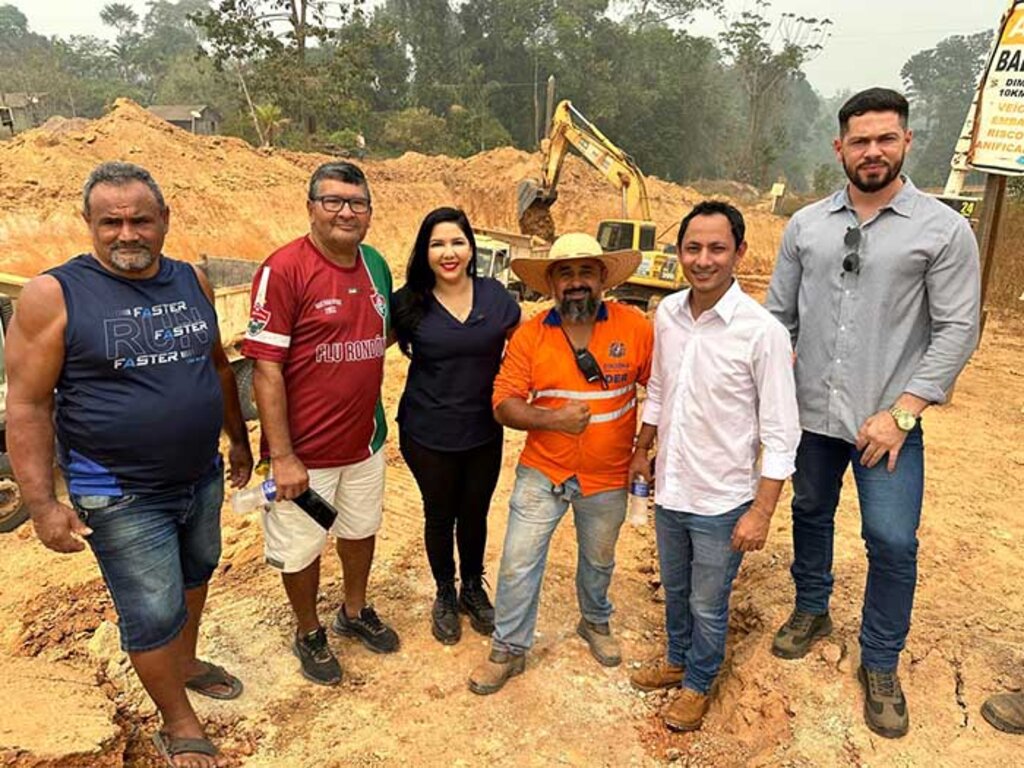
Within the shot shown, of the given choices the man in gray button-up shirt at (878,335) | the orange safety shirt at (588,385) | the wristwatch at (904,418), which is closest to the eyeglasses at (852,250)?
the man in gray button-up shirt at (878,335)

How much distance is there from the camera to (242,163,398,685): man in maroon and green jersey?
270 centimetres

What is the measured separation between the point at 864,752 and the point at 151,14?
11270 cm

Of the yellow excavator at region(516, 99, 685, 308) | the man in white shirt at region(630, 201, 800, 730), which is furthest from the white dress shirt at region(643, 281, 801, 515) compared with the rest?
the yellow excavator at region(516, 99, 685, 308)

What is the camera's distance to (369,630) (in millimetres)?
3463

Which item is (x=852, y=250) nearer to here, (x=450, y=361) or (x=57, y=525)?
(x=450, y=361)

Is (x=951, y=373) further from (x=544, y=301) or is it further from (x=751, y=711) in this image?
(x=544, y=301)

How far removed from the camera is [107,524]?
2381mm

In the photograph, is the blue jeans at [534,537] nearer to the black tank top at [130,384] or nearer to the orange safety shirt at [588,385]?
the orange safety shirt at [588,385]

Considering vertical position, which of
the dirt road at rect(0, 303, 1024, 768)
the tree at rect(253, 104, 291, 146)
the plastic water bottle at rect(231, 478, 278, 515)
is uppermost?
the tree at rect(253, 104, 291, 146)

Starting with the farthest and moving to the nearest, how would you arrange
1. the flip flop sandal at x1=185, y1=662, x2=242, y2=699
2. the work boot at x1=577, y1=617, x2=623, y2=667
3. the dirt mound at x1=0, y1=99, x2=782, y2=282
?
the dirt mound at x1=0, y1=99, x2=782, y2=282
the work boot at x1=577, y1=617, x2=623, y2=667
the flip flop sandal at x1=185, y1=662, x2=242, y2=699

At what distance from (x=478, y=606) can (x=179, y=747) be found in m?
1.42

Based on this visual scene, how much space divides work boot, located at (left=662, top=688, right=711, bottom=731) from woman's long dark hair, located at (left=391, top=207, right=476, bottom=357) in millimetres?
1803

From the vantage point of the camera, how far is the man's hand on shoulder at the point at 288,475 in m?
2.79

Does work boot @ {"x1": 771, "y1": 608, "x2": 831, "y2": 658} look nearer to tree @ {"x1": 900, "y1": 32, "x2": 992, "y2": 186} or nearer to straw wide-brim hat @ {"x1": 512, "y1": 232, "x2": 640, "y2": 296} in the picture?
straw wide-brim hat @ {"x1": 512, "y1": 232, "x2": 640, "y2": 296}
